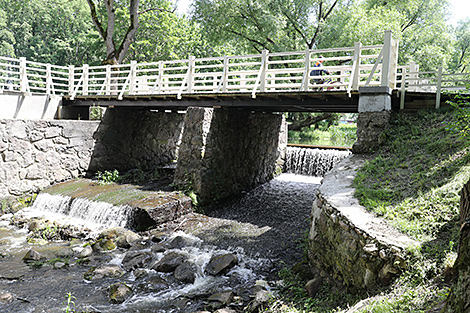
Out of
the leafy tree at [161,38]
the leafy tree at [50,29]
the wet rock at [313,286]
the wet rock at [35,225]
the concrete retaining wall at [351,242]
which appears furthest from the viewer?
the leafy tree at [50,29]

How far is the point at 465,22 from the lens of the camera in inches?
1246

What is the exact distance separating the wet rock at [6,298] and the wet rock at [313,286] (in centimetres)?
485

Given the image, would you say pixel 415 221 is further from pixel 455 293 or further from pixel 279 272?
pixel 279 272

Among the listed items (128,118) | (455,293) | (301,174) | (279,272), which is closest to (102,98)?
(128,118)

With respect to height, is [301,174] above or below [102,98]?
below

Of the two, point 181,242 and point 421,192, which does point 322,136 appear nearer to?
point 181,242

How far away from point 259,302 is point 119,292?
242 cm

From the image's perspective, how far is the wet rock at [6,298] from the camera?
592 cm

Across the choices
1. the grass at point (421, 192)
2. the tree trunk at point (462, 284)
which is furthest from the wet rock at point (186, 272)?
the tree trunk at point (462, 284)

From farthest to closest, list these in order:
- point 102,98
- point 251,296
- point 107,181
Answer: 1. point 102,98
2. point 107,181
3. point 251,296

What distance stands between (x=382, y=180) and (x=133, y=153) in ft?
33.8

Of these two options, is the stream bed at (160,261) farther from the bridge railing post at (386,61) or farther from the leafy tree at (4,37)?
the leafy tree at (4,37)

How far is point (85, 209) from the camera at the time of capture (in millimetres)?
10227

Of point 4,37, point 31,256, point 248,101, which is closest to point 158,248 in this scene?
point 31,256
